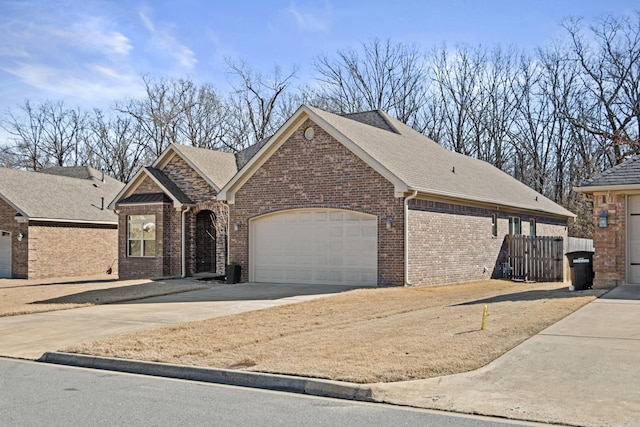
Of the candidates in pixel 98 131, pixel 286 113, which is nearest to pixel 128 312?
pixel 286 113

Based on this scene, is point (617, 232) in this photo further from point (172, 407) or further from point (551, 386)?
point (172, 407)

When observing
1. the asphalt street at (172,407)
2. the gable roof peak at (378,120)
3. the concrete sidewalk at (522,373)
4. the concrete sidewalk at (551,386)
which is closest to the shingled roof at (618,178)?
the concrete sidewalk at (522,373)

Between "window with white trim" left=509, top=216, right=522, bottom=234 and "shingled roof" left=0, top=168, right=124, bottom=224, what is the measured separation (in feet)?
64.8

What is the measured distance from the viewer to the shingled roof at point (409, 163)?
21.3 meters

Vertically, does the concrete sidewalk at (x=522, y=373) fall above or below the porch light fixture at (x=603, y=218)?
below

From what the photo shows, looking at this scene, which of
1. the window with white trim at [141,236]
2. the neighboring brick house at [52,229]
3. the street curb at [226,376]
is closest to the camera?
the street curb at [226,376]

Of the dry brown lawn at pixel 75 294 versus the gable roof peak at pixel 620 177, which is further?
the gable roof peak at pixel 620 177

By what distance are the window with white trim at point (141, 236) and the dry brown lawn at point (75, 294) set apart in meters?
3.35

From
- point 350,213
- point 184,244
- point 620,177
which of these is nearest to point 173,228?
point 184,244

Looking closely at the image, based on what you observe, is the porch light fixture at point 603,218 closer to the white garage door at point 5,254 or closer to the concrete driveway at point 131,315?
the concrete driveway at point 131,315

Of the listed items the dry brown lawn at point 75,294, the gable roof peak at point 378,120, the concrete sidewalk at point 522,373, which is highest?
the gable roof peak at point 378,120

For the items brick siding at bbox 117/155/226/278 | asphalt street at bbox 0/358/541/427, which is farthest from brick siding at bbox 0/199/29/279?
asphalt street at bbox 0/358/541/427

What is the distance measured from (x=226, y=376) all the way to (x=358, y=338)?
3.07 meters

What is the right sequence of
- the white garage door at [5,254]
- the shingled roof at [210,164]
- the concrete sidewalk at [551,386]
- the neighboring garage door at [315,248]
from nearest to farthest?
the concrete sidewalk at [551,386] < the neighboring garage door at [315,248] < the shingled roof at [210,164] < the white garage door at [5,254]
